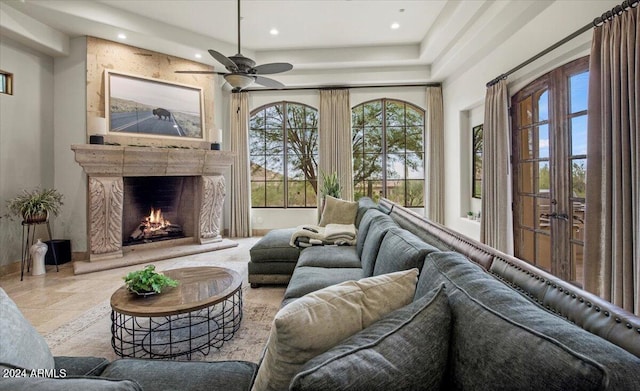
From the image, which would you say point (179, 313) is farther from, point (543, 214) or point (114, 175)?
point (543, 214)

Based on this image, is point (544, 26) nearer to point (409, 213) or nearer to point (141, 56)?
point (409, 213)

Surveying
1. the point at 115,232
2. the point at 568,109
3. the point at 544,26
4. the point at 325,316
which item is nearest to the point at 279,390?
the point at 325,316

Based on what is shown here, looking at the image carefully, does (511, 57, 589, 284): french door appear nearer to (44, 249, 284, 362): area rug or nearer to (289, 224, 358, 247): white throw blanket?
(289, 224, 358, 247): white throw blanket

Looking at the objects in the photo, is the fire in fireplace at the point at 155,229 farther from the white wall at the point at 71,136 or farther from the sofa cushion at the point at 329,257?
the sofa cushion at the point at 329,257

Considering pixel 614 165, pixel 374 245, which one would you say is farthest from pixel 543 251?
pixel 374 245

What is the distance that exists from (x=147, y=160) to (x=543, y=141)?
206 inches

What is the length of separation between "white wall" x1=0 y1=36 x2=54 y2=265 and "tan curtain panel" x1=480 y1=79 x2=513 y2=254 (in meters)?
6.14

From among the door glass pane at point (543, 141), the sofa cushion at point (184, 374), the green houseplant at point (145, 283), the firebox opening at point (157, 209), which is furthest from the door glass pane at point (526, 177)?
the firebox opening at point (157, 209)

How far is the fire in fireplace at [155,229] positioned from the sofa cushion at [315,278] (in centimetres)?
375

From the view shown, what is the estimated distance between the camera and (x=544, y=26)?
3.18 m

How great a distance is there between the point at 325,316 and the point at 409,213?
216cm

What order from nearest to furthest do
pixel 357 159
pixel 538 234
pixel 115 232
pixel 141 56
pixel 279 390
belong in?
1. pixel 279 390
2. pixel 538 234
3. pixel 115 232
4. pixel 141 56
5. pixel 357 159

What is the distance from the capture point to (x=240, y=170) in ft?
20.9

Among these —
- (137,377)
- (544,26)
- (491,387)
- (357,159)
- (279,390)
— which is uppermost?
(544,26)
